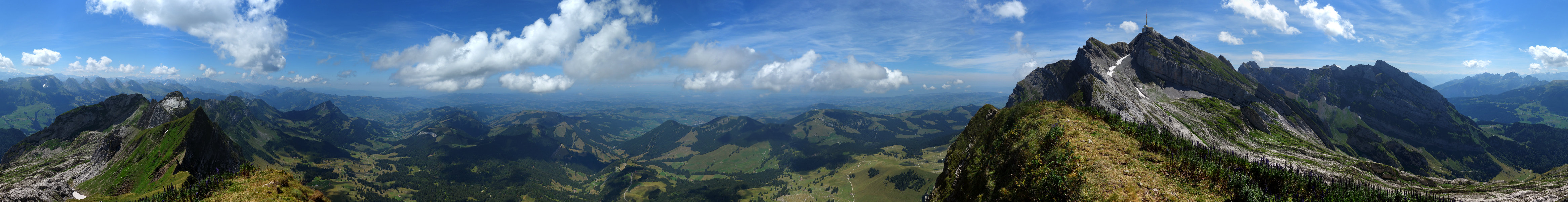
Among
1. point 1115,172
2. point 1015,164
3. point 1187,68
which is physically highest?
point 1187,68

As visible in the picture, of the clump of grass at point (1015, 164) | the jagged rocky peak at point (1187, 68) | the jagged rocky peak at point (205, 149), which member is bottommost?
the jagged rocky peak at point (205, 149)

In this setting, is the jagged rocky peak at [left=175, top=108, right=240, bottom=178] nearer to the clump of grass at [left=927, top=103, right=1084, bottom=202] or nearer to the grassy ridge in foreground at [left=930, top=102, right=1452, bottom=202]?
the clump of grass at [left=927, top=103, right=1084, bottom=202]

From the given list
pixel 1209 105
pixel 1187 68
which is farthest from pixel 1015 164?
pixel 1187 68

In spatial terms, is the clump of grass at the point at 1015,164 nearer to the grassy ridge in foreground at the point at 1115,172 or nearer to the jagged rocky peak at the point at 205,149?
the grassy ridge in foreground at the point at 1115,172

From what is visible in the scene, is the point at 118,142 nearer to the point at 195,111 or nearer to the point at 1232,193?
the point at 195,111

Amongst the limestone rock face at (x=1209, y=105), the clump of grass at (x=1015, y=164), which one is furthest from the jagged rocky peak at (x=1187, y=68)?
the clump of grass at (x=1015, y=164)

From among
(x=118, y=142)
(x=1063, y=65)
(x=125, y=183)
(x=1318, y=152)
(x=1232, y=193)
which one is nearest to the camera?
(x=1232, y=193)

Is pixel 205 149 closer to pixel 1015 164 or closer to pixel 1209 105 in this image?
pixel 1015 164

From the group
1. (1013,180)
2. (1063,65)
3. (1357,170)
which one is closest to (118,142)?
(1013,180)
